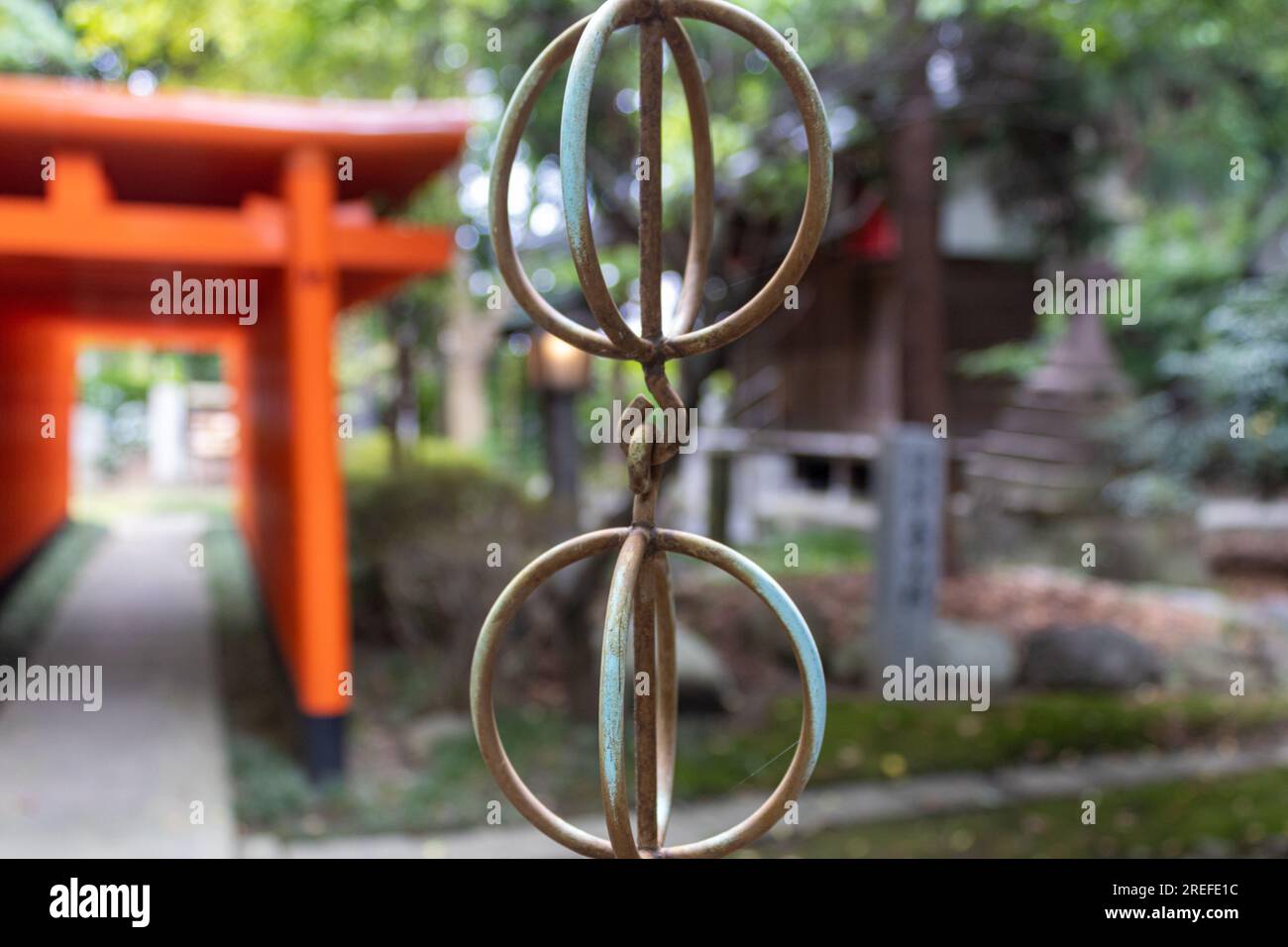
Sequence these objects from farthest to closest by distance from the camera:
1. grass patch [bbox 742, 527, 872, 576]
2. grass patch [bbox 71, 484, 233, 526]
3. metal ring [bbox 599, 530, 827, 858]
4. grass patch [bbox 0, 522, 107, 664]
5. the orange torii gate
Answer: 1. grass patch [bbox 71, 484, 233, 526]
2. grass patch [bbox 742, 527, 872, 576]
3. grass patch [bbox 0, 522, 107, 664]
4. the orange torii gate
5. metal ring [bbox 599, 530, 827, 858]

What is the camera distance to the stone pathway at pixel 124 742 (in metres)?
4.76

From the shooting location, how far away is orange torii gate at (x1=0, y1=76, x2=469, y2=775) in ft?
15.6

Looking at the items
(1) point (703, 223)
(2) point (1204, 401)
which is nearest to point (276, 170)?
(1) point (703, 223)

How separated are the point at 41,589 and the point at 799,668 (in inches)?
330

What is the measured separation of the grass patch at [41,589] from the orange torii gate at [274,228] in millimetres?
1675

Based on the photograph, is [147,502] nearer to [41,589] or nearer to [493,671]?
[41,589]

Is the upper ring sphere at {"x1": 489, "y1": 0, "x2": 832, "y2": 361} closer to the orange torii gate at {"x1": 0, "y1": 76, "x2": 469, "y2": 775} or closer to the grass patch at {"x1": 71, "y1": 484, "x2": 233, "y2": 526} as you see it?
the orange torii gate at {"x1": 0, "y1": 76, "x2": 469, "y2": 775}

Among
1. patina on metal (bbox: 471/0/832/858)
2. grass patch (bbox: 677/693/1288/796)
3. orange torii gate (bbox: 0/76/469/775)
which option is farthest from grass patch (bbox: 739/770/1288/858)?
patina on metal (bbox: 471/0/832/858)

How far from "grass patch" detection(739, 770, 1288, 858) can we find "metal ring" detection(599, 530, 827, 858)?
3.94 m

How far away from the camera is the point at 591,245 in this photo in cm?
104

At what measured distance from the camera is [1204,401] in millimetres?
9258

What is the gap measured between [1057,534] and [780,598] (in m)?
9.93

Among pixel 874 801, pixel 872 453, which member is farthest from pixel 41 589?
pixel 872 453

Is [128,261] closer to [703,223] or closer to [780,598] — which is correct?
[703,223]
